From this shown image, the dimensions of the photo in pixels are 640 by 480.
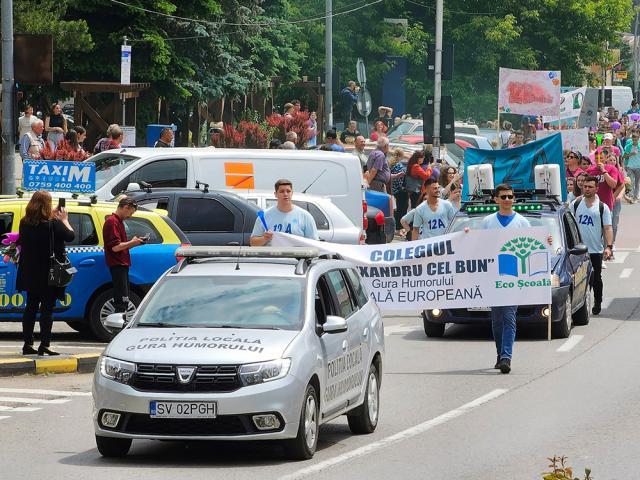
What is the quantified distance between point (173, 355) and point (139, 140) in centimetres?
2963

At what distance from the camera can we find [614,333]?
2014cm

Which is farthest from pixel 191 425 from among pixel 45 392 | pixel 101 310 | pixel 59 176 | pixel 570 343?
pixel 570 343

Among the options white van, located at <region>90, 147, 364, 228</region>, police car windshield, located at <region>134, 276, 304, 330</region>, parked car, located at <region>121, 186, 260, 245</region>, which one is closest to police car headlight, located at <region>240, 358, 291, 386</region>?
police car windshield, located at <region>134, 276, 304, 330</region>

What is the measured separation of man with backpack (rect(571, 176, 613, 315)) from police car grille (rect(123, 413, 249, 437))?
479 inches

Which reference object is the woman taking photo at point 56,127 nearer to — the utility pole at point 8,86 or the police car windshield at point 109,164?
the police car windshield at point 109,164

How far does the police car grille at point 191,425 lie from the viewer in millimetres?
10555

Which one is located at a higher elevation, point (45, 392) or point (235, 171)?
point (235, 171)

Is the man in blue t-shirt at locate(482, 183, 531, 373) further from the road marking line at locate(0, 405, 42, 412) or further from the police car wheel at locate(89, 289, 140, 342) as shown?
the road marking line at locate(0, 405, 42, 412)

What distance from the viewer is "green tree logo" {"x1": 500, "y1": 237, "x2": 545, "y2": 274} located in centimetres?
1706

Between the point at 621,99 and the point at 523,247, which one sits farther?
the point at 621,99

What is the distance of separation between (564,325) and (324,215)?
4.44 m

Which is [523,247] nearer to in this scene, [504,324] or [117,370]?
[504,324]

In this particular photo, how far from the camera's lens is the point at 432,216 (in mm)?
21484

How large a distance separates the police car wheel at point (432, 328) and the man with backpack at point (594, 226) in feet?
10.8
